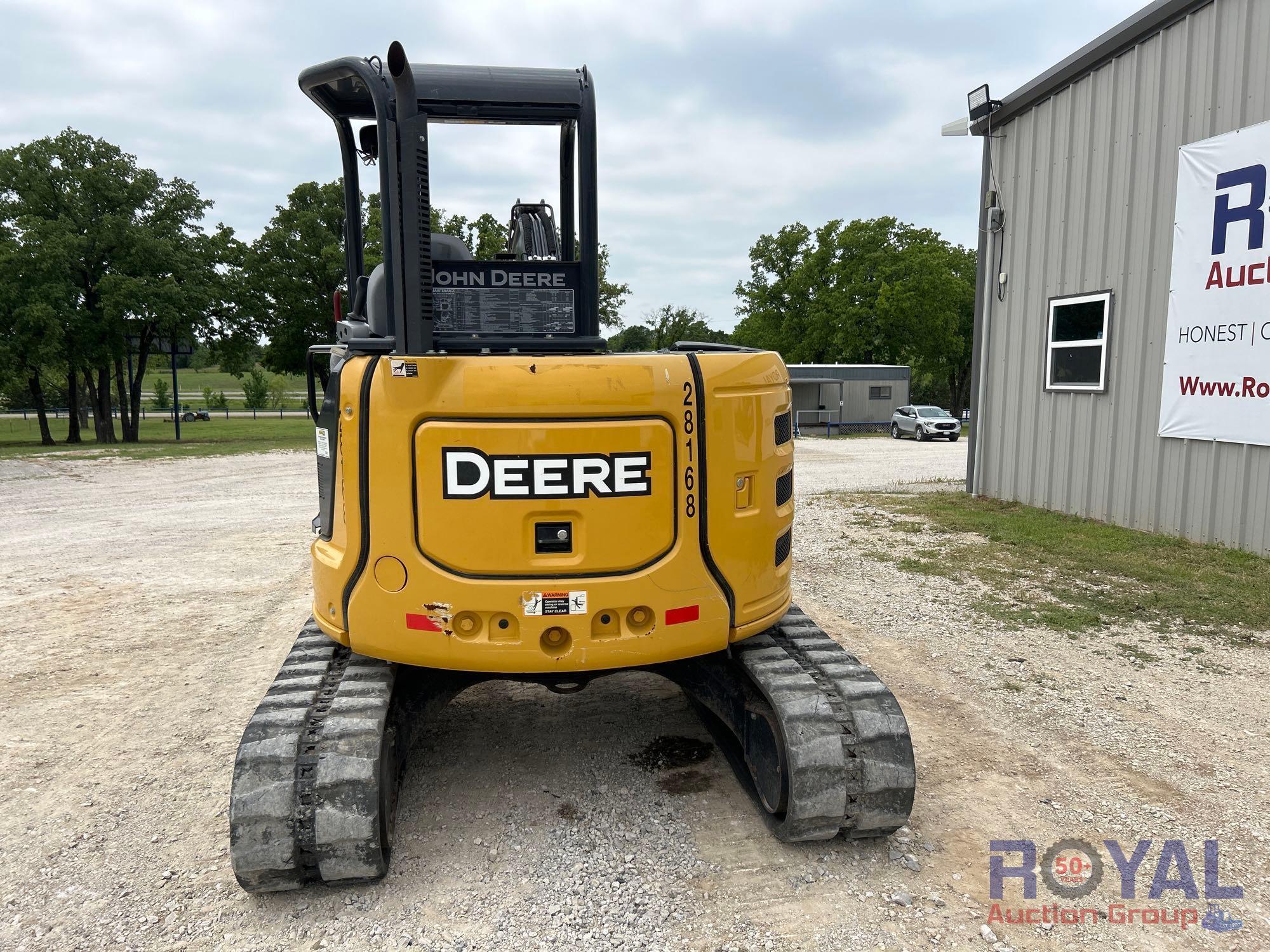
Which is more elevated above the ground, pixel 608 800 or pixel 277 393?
pixel 277 393

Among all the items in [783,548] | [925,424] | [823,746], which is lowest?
[823,746]

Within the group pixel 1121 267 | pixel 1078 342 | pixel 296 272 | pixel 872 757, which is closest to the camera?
pixel 872 757

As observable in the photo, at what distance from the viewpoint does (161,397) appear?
80438 mm

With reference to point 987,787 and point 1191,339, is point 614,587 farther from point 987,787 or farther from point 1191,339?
point 1191,339

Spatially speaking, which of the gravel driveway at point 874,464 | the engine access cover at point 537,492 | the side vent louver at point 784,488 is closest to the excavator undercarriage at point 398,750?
the side vent louver at point 784,488

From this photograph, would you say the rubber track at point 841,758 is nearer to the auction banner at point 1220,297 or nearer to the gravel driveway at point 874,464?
the auction banner at point 1220,297

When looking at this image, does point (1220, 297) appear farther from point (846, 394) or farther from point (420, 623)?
point (846, 394)

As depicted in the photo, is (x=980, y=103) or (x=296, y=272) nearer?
(x=980, y=103)

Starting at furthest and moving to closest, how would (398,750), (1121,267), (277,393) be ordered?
(277,393) → (1121,267) → (398,750)

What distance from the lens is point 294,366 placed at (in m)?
41.4

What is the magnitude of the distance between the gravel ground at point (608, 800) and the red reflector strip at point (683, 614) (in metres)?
0.98

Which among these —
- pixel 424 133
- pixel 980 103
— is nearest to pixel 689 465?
pixel 424 133

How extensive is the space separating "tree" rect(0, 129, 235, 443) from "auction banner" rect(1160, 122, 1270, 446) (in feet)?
97.2

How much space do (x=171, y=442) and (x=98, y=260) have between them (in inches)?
260
